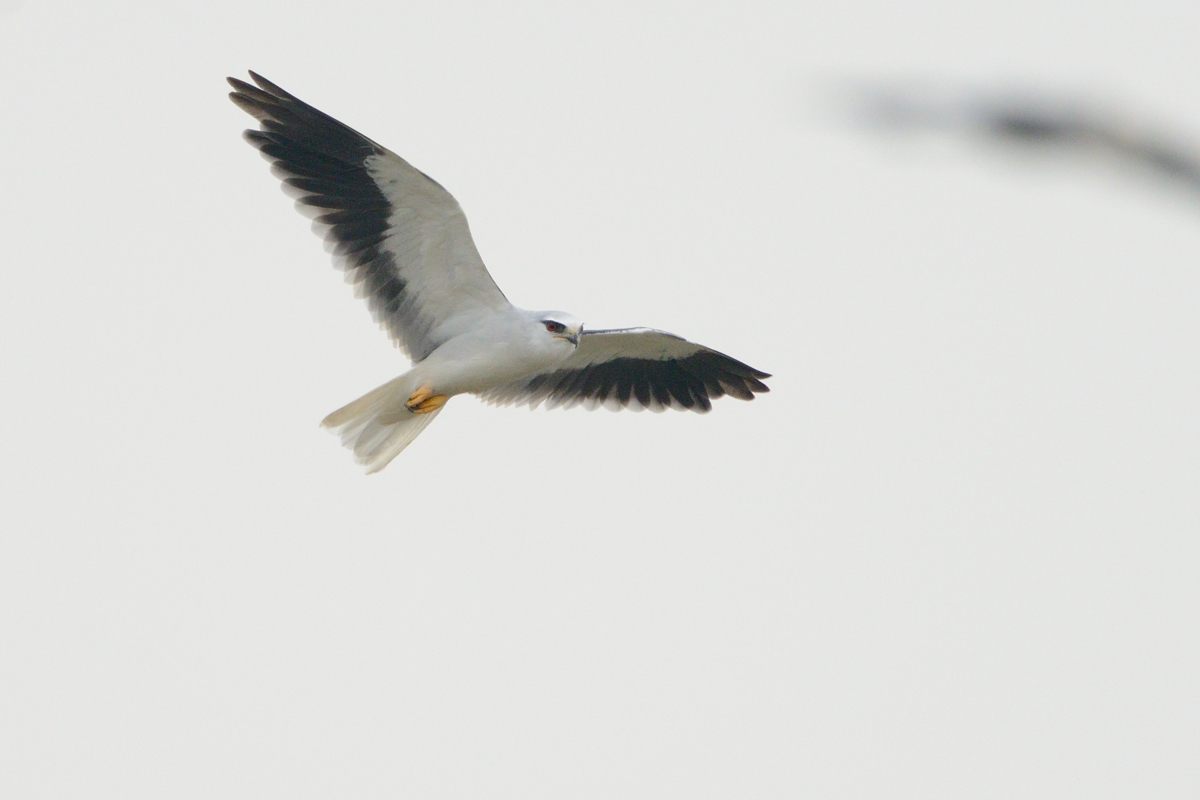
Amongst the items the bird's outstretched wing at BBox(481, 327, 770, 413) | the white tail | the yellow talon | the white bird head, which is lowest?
the white tail

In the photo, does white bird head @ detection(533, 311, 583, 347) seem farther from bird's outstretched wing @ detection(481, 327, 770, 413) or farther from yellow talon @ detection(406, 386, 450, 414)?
bird's outstretched wing @ detection(481, 327, 770, 413)

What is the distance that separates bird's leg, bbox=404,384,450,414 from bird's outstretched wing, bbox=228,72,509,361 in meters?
0.36

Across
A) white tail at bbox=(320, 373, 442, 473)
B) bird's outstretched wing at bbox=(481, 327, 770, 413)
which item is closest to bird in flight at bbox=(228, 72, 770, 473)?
white tail at bbox=(320, 373, 442, 473)

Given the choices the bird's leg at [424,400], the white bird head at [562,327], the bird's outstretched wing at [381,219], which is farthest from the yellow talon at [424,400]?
the white bird head at [562,327]

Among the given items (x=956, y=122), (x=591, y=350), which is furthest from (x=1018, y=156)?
(x=591, y=350)

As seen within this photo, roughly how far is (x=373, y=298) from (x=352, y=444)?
2.60 ft

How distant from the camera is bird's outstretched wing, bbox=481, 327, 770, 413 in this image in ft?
27.0

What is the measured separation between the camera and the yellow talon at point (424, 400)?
7074mm

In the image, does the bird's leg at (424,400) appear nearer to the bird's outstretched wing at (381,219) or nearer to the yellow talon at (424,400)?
the yellow talon at (424,400)

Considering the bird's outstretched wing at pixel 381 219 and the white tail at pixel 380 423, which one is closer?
the bird's outstretched wing at pixel 381 219

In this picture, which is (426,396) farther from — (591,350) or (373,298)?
(591,350)

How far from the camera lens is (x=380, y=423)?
284 inches

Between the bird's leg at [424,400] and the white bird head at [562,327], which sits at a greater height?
the white bird head at [562,327]

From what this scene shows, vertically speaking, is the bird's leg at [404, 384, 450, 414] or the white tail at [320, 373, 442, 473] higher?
the bird's leg at [404, 384, 450, 414]
